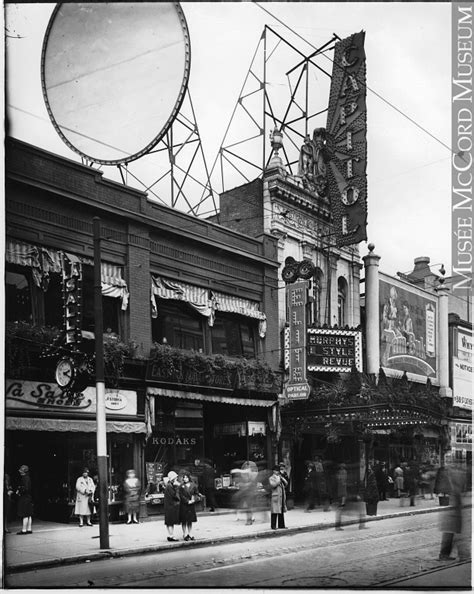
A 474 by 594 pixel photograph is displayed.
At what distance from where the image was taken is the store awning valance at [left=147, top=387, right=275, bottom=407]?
20.7 meters

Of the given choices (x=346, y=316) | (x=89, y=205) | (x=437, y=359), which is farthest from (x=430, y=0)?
Answer: (x=437, y=359)

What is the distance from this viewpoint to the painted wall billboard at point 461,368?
36.9 metres

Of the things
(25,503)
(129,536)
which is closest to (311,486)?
(129,536)

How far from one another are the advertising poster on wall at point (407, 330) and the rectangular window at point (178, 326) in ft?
36.2

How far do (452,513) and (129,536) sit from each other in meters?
7.15

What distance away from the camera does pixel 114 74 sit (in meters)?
17.8

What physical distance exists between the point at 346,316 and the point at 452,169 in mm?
15638

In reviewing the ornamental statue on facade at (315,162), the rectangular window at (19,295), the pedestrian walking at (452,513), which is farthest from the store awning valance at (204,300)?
the pedestrian walking at (452,513)

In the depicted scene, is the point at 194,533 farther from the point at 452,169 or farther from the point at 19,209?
the point at 452,169

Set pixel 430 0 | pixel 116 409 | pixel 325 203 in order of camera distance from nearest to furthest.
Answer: pixel 430 0 → pixel 116 409 → pixel 325 203

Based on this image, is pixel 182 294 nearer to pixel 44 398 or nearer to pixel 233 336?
pixel 233 336

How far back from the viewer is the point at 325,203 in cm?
2884

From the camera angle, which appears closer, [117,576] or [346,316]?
[117,576]

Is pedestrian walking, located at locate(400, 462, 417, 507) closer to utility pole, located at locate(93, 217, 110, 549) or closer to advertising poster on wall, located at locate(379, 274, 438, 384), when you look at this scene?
advertising poster on wall, located at locate(379, 274, 438, 384)
